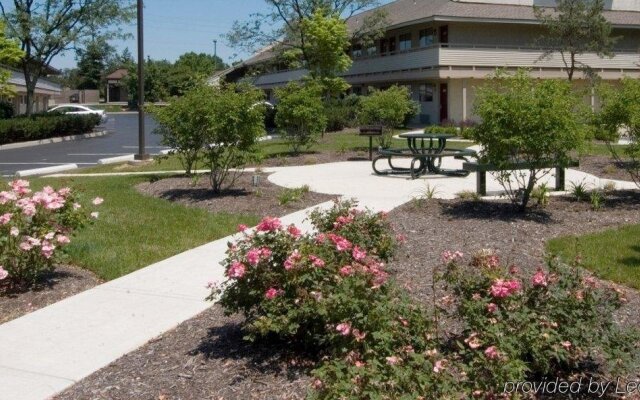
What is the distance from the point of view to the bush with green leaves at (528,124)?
9625mm

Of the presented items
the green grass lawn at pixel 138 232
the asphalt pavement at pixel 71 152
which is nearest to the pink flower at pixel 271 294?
the green grass lawn at pixel 138 232

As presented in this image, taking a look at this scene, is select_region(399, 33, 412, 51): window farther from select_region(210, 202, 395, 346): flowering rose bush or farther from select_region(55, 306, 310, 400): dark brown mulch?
select_region(55, 306, 310, 400): dark brown mulch

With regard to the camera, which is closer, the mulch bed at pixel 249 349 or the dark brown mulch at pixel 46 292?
the mulch bed at pixel 249 349

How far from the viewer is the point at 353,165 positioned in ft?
60.1

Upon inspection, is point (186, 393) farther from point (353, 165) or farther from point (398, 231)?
point (353, 165)

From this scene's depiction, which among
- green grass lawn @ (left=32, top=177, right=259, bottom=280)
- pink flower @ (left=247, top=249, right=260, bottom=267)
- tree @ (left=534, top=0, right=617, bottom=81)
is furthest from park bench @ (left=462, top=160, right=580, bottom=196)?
tree @ (left=534, top=0, right=617, bottom=81)

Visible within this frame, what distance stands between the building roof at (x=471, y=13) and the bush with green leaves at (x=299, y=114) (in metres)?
19.5

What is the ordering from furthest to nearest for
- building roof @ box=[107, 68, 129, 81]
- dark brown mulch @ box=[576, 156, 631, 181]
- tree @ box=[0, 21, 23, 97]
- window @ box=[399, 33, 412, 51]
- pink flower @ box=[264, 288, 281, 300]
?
building roof @ box=[107, 68, 129, 81]
window @ box=[399, 33, 412, 51]
tree @ box=[0, 21, 23, 97]
dark brown mulch @ box=[576, 156, 631, 181]
pink flower @ box=[264, 288, 281, 300]

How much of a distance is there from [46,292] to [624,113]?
7.85 m

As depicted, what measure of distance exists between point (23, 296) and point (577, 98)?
7132 millimetres

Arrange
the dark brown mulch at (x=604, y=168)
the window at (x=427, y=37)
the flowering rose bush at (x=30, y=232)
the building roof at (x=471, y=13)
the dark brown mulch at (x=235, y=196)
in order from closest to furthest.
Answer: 1. the flowering rose bush at (x=30, y=232)
2. the dark brown mulch at (x=235, y=196)
3. the dark brown mulch at (x=604, y=168)
4. the building roof at (x=471, y=13)
5. the window at (x=427, y=37)

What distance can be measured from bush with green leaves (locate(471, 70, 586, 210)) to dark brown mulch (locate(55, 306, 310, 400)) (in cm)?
513

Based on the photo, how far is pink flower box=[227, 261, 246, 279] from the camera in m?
5.31

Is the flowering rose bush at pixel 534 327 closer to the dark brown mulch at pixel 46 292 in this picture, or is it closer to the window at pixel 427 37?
the dark brown mulch at pixel 46 292
